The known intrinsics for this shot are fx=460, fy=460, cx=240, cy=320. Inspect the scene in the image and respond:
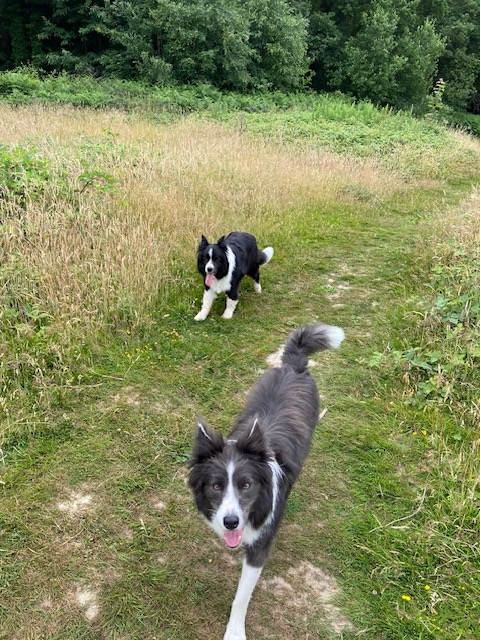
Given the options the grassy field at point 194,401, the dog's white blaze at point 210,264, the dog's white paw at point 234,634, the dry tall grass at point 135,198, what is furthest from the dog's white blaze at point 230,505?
the dog's white blaze at point 210,264

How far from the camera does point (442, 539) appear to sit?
2.66 metres

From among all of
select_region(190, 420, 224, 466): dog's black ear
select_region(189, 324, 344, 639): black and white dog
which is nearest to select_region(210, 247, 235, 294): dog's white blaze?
select_region(189, 324, 344, 639): black and white dog

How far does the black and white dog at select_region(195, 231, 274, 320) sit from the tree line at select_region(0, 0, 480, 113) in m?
15.4

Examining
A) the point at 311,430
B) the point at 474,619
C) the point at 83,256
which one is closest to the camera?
the point at 474,619

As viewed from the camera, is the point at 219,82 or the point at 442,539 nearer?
the point at 442,539

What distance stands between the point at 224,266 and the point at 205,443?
3.05m

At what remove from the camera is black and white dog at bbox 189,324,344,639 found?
79.5 inches

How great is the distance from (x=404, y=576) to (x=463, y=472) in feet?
2.75

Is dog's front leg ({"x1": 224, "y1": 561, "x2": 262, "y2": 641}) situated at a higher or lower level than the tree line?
lower

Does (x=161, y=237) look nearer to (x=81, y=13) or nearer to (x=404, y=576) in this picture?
(x=404, y=576)

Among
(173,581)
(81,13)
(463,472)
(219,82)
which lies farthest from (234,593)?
(81,13)

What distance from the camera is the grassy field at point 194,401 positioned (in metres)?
2.43

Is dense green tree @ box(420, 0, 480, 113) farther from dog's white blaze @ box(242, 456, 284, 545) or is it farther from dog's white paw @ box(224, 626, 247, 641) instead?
dog's white paw @ box(224, 626, 247, 641)

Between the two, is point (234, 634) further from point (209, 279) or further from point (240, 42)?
point (240, 42)
